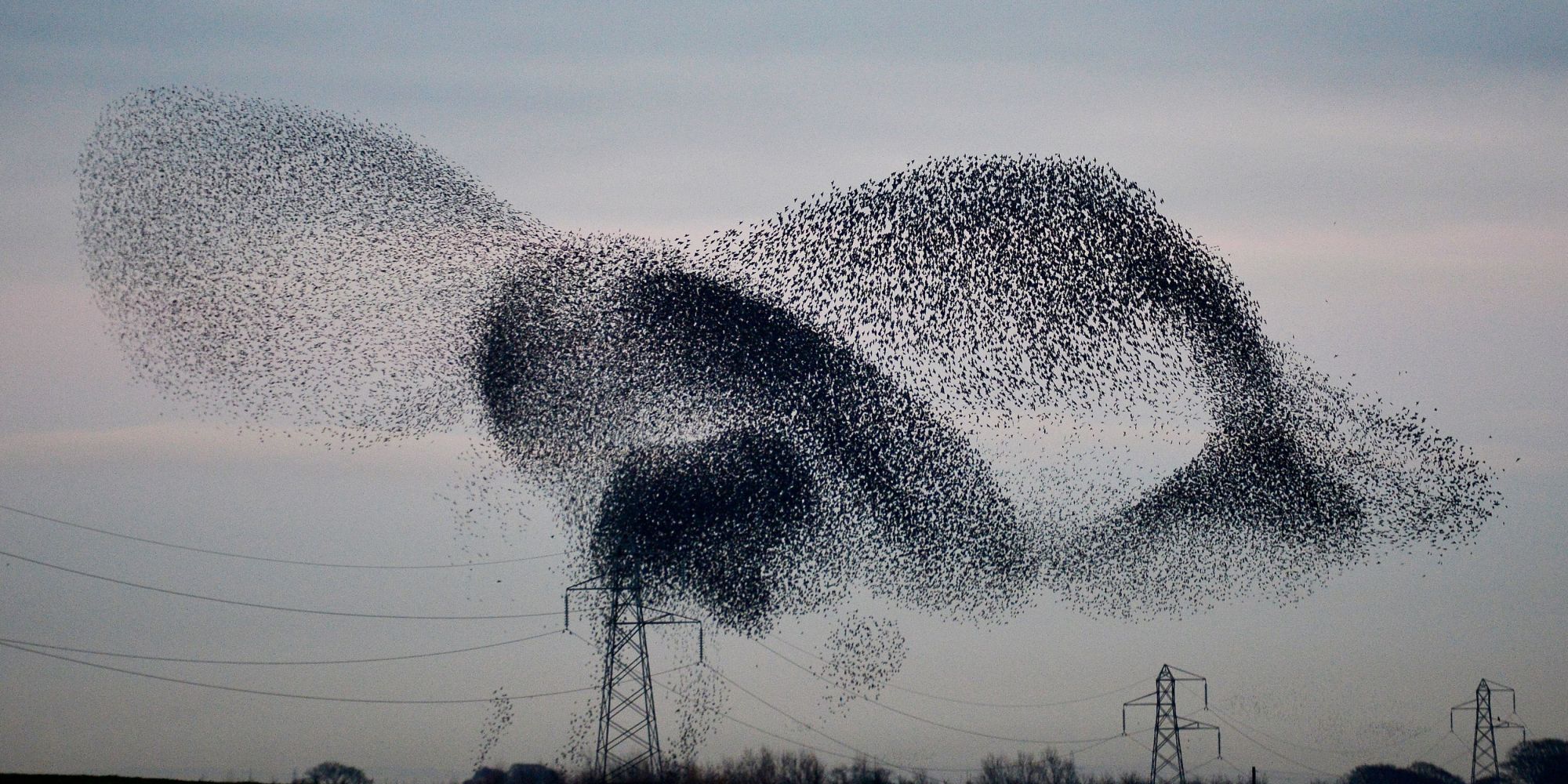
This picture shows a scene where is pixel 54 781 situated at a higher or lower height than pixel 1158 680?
lower

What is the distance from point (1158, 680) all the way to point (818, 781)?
1541 cm

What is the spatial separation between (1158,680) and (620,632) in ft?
93.8

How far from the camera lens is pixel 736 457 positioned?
44.6 metres

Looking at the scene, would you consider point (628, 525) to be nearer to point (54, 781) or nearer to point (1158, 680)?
point (54, 781)

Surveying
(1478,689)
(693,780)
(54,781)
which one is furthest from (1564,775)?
(54,781)

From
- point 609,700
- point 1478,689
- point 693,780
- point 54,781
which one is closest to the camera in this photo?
point 54,781

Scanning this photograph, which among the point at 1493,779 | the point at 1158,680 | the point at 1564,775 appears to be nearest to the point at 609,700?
the point at 1158,680

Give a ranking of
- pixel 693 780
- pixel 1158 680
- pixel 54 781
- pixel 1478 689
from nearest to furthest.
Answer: pixel 54 781
pixel 693 780
pixel 1158 680
pixel 1478 689

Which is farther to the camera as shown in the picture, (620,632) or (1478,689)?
(1478,689)

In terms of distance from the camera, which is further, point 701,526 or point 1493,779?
point 1493,779

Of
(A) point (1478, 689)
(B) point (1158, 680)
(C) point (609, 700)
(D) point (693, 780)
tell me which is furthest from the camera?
(A) point (1478, 689)

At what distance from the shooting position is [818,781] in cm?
6009

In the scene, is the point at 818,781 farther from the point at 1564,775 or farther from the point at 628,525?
the point at 1564,775

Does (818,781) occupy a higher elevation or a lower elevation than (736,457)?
lower
